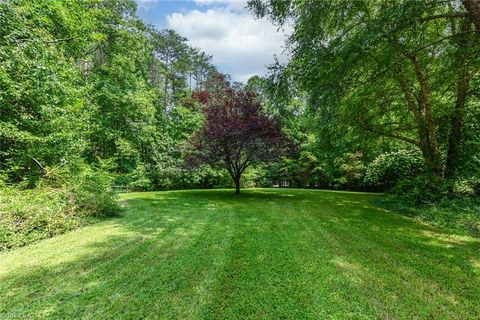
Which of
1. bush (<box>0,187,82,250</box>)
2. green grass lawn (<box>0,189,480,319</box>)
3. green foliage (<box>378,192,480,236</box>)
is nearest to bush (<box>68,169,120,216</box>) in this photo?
bush (<box>0,187,82,250</box>)

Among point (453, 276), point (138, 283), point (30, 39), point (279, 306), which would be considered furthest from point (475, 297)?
point (30, 39)

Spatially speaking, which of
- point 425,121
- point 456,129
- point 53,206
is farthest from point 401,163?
point 53,206

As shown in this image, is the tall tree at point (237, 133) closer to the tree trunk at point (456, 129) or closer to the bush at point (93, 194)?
the bush at point (93, 194)

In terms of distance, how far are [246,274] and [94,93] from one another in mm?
16343

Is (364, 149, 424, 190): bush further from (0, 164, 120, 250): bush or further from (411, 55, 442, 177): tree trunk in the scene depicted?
(0, 164, 120, 250): bush

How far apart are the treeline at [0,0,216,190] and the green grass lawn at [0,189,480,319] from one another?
389 centimetres

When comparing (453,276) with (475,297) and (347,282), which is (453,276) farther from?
(347,282)

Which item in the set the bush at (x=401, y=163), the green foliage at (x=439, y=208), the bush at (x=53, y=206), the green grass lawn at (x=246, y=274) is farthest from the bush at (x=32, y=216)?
the bush at (x=401, y=163)

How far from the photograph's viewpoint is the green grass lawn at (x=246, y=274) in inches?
95.7

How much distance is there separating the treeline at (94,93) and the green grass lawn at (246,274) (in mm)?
3893

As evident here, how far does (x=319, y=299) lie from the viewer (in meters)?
2.58

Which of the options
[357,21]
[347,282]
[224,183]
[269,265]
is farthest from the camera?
[224,183]

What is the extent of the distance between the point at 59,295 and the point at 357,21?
913 cm

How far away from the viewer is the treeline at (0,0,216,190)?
660 centimetres
